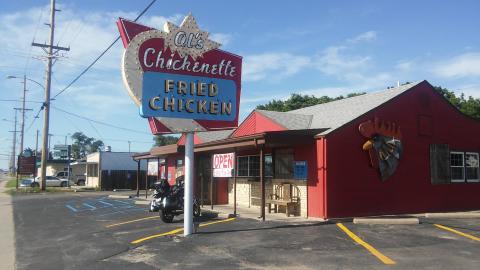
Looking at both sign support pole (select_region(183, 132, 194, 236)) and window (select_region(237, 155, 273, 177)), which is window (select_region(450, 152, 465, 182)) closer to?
window (select_region(237, 155, 273, 177))

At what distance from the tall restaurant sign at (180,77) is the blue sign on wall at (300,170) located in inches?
129

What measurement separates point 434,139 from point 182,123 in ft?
33.9

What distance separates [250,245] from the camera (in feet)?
36.9

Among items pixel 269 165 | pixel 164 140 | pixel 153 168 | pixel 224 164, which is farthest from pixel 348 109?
pixel 164 140

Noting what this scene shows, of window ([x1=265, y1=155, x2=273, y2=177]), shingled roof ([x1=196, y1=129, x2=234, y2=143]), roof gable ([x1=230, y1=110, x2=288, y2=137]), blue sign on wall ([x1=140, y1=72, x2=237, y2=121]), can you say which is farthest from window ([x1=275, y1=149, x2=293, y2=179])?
shingled roof ([x1=196, y1=129, x2=234, y2=143])

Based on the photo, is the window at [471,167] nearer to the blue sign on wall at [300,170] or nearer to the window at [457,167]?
the window at [457,167]

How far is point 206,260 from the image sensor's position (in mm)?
9844

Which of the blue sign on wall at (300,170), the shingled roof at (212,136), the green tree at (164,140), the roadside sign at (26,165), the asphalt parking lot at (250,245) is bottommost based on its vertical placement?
the asphalt parking lot at (250,245)

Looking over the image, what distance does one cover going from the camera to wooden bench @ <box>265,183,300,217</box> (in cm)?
1683

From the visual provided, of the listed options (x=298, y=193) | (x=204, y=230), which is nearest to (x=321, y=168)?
(x=298, y=193)

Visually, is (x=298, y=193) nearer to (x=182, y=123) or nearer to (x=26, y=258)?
(x=182, y=123)

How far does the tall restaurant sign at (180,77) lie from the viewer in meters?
13.1

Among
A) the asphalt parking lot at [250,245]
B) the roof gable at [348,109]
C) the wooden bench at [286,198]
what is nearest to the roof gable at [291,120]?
the roof gable at [348,109]

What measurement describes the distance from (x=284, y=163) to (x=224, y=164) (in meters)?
2.40
